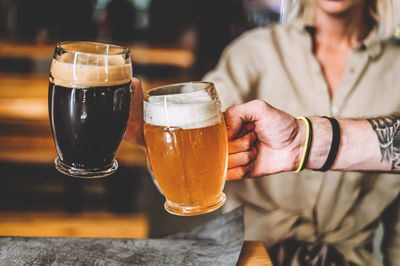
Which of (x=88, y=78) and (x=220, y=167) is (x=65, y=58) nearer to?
(x=88, y=78)

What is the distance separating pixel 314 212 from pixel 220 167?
1010 mm

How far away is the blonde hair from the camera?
1.89m

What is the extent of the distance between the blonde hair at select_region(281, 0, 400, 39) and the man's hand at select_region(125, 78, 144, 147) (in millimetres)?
1097

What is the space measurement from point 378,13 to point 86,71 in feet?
5.13

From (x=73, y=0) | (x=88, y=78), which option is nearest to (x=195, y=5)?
(x=73, y=0)

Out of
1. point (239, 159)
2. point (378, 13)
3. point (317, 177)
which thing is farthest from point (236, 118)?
point (378, 13)

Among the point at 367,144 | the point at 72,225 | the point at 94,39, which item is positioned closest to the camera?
the point at 367,144

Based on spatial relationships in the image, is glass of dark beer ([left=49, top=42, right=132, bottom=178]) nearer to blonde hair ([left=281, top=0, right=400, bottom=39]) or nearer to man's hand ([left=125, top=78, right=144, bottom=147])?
man's hand ([left=125, top=78, right=144, bottom=147])

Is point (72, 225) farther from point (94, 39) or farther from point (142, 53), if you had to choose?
point (94, 39)

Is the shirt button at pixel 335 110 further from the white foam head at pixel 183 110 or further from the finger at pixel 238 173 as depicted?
the white foam head at pixel 183 110

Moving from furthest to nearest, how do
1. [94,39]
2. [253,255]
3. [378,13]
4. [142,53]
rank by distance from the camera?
[94,39] → [142,53] → [378,13] → [253,255]

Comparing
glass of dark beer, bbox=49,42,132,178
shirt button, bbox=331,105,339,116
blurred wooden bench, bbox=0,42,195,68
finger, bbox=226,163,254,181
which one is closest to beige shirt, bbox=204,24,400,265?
shirt button, bbox=331,105,339,116

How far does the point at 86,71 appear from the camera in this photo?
85 cm

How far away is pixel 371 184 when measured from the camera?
179 centimetres
